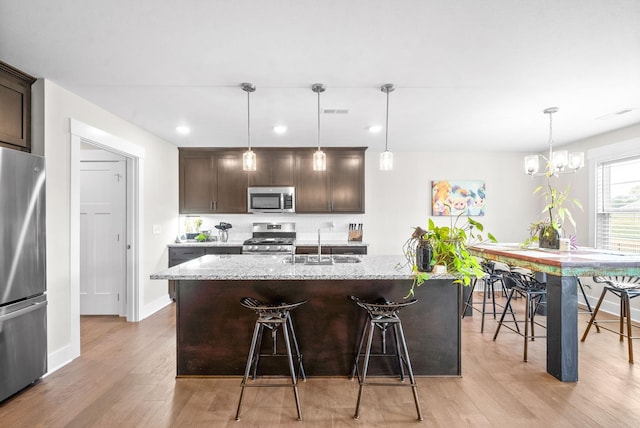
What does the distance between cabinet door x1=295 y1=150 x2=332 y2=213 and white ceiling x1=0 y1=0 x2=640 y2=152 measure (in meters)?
1.50

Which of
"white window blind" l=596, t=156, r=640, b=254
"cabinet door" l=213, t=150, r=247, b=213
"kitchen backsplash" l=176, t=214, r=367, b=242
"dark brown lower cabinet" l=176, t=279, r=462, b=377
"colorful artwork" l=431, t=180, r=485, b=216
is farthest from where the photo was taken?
"colorful artwork" l=431, t=180, r=485, b=216

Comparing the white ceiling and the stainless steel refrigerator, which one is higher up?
the white ceiling

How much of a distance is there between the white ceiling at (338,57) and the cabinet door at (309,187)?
1505 mm

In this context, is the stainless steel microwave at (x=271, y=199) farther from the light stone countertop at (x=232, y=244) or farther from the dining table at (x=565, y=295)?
the dining table at (x=565, y=295)

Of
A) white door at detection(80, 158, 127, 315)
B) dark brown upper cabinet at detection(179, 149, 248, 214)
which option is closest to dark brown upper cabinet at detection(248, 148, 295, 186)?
dark brown upper cabinet at detection(179, 149, 248, 214)

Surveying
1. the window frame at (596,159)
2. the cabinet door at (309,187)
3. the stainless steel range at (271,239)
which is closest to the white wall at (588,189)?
the window frame at (596,159)

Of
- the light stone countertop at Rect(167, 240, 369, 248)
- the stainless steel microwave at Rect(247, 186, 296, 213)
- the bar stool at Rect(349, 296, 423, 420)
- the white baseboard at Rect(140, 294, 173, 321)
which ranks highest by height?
the stainless steel microwave at Rect(247, 186, 296, 213)

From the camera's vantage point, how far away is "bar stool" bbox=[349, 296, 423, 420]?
218cm

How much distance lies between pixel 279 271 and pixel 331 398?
953mm

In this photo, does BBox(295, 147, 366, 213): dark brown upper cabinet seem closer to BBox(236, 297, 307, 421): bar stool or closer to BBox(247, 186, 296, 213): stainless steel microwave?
BBox(247, 186, 296, 213): stainless steel microwave

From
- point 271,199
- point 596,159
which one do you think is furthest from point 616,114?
point 271,199

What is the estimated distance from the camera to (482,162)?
226 inches

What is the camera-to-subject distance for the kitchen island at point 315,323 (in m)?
2.71

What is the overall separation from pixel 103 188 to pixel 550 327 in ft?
16.3
